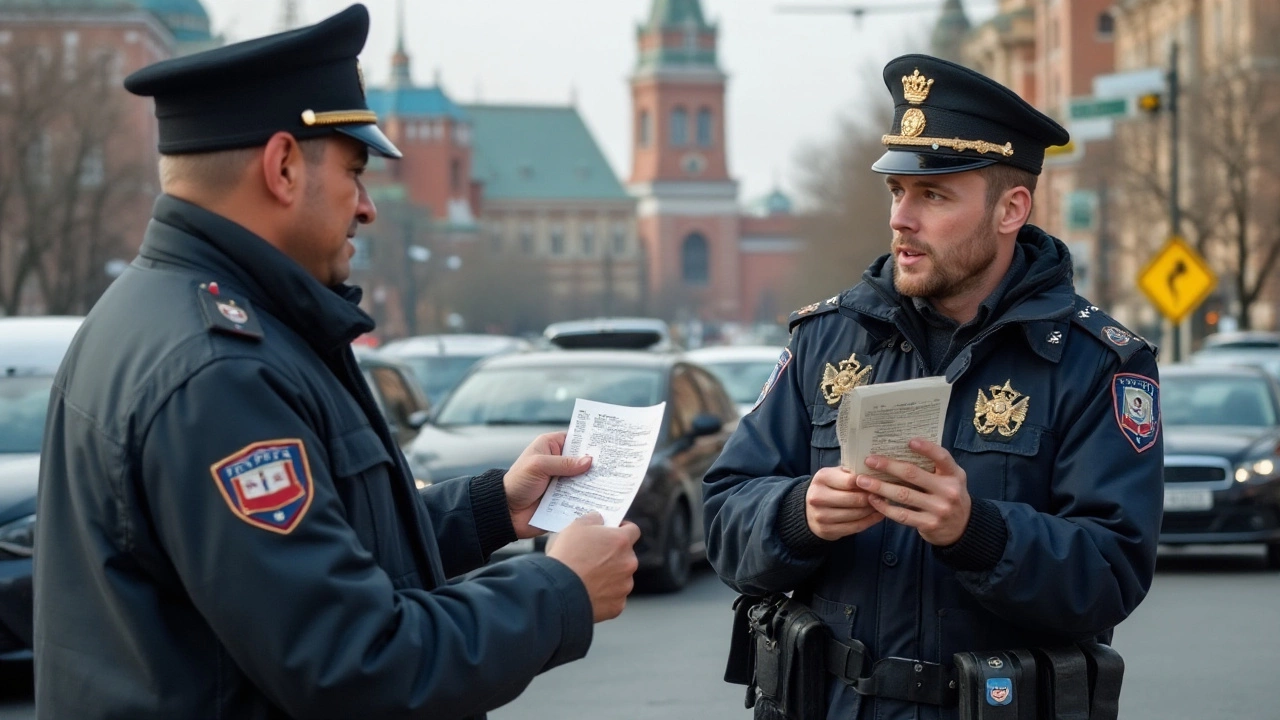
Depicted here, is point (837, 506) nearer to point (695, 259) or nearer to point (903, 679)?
point (903, 679)

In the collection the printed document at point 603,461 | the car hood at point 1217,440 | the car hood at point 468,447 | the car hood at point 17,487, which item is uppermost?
the printed document at point 603,461

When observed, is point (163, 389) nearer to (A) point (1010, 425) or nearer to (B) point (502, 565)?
(B) point (502, 565)

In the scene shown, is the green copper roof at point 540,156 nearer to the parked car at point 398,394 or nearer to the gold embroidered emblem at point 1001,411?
the parked car at point 398,394

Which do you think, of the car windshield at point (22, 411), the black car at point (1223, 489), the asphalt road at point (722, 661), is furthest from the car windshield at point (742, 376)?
the car windshield at point (22, 411)

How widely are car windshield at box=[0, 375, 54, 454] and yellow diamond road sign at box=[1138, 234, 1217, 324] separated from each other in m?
18.6

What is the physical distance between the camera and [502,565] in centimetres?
279

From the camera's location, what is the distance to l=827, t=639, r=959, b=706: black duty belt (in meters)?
3.51

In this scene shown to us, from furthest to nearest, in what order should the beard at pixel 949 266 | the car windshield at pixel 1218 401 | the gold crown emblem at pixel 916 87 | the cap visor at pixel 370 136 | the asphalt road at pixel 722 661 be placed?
1. the car windshield at pixel 1218 401
2. the asphalt road at pixel 722 661
3. the gold crown emblem at pixel 916 87
4. the beard at pixel 949 266
5. the cap visor at pixel 370 136

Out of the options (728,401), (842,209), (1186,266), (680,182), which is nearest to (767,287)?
(680,182)

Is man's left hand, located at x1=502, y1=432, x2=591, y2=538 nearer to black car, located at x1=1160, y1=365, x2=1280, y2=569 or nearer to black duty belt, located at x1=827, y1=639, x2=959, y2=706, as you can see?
black duty belt, located at x1=827, y1=639, x2=959, y2=706

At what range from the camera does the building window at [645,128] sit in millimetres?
146125

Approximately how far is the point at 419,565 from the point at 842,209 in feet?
199

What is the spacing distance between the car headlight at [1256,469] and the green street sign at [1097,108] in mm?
9687

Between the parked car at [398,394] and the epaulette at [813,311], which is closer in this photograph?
the epaulette at [813,311]
